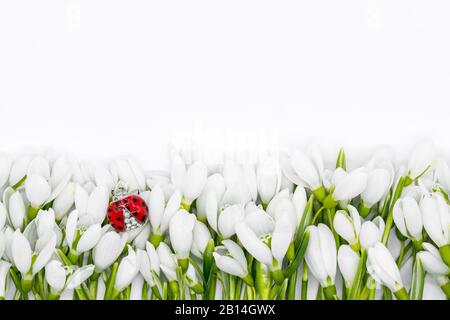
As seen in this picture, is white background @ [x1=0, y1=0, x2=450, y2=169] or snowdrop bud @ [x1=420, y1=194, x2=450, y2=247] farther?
white background @ [x1=0, y1=0, x2=450, y2=169]

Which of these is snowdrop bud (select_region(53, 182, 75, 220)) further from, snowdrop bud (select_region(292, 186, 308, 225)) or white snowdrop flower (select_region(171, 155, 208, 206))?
snowdrop bud (select_region(292, 186, 308, 225))

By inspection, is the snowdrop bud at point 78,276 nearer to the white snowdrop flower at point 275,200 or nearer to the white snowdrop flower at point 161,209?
the white snowdrop flower at point 161,209

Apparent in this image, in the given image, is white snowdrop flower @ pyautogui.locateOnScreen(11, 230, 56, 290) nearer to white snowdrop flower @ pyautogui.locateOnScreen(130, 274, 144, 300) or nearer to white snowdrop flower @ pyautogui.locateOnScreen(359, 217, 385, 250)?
white snowdrop flower @ pyautogui.locateOnScreen(130, 274, 144, 300)

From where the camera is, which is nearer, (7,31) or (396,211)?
(396,211)

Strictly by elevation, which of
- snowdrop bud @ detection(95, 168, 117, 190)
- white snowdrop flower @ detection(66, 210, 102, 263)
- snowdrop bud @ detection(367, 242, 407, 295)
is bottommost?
snowdrop bud @ detection(367, 242, 407, 295)

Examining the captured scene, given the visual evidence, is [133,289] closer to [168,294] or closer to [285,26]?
[168,294]

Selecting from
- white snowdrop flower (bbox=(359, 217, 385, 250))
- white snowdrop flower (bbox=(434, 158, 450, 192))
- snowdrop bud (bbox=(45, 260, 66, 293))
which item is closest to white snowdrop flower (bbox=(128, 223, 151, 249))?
snowdrop bud (bbox=(45, 260, 66, 293))

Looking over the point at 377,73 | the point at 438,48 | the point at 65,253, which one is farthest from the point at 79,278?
the point at 438,48

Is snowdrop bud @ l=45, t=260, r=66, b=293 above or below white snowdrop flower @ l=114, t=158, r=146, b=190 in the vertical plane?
below
